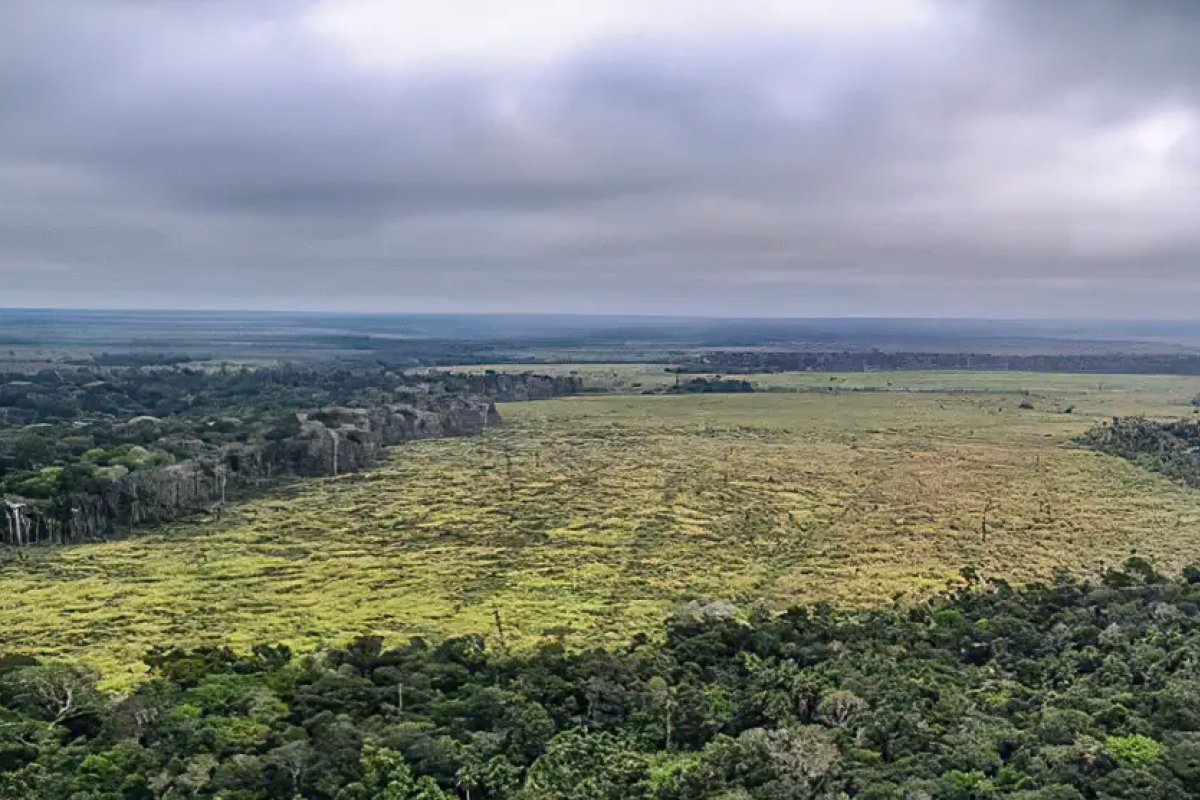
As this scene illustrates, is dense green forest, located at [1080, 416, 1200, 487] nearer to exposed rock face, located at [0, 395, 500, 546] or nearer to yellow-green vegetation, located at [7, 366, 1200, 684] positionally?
yellow-green vegetation, located at [7, 366, 1200, 684]

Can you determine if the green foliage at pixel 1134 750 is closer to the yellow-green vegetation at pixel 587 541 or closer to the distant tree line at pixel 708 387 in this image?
the yellow-green vegetation at pixel 587 541

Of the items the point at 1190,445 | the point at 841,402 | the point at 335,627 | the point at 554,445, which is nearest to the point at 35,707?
the point at 335,627

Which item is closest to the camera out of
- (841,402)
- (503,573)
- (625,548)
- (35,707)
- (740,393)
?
(35,707)

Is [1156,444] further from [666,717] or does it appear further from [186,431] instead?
[186,431]

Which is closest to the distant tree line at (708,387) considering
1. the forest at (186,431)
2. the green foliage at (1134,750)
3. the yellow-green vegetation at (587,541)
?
the forest at (186,431)

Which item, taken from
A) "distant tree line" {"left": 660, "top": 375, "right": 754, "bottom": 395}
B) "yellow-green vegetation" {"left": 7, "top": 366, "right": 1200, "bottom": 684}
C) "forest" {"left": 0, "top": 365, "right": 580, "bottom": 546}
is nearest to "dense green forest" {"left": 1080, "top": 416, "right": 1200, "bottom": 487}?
"yellow-green vegetation" {"left": 7, "top": 366, "right": 1200, "bottom": 684}

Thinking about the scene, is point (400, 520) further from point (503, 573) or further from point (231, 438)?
point (231, 438)
